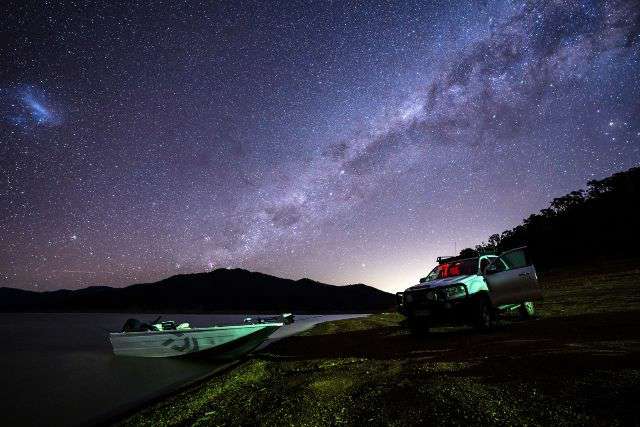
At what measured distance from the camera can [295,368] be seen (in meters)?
8.10

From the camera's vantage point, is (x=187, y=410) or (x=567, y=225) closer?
(x=187, y=410)

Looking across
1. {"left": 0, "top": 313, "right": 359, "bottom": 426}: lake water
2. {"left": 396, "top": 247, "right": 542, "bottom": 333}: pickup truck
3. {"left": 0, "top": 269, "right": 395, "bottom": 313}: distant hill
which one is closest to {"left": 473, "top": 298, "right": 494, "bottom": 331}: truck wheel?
{"left": 396, "top": 247, "right": 542, "bottom": 333}: pickup truck

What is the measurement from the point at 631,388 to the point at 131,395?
13.1 meters

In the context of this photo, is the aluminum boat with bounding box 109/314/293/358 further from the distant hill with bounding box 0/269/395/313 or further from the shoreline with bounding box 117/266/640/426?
the distant hill with bounding box 0/269/395/313

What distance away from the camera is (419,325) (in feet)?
32.1

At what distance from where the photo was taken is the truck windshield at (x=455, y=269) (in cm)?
999

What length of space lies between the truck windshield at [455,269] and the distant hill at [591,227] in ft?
90.6

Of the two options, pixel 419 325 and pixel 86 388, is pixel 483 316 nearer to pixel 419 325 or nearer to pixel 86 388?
pixel 419 325

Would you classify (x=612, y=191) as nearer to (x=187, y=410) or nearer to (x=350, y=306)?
(x=187, y=410)

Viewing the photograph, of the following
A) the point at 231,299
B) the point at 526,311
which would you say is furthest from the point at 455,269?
the point at 231,299

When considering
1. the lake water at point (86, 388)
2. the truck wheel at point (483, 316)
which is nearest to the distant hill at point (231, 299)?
the lake water at point (86, 388)

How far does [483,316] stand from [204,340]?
10.9 metres

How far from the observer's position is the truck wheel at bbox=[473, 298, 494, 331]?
9.03 metres

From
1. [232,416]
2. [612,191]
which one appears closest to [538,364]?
[232,416]
